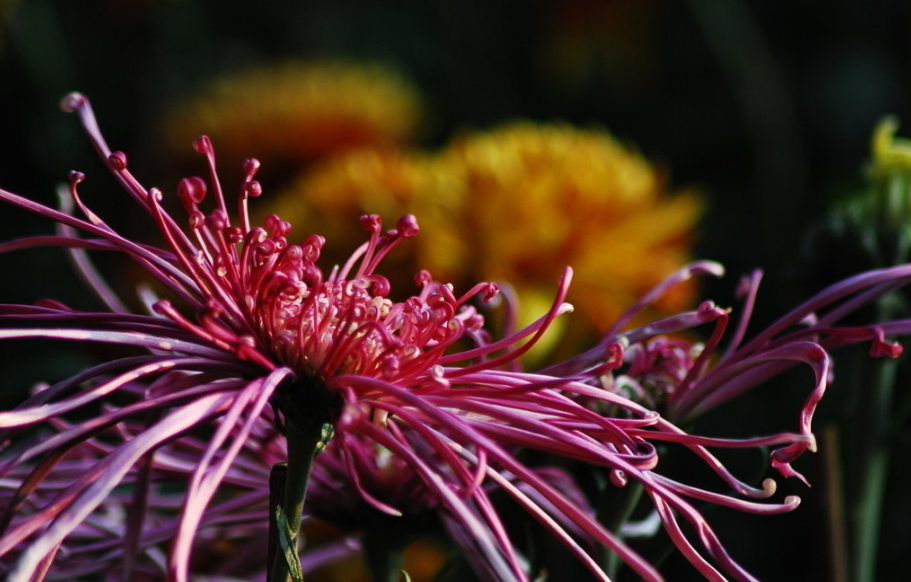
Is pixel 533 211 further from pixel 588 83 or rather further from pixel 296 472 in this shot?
pixel 588 83

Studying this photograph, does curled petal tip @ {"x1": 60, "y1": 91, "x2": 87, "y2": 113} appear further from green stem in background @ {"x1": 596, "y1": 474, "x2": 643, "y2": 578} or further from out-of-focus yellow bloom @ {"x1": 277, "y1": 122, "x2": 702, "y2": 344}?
out-of-focus yellow bloom @ {"x1": 277, "y1": 122, "x2": 702, "y2": 344}

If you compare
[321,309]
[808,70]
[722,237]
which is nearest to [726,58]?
[722,237]

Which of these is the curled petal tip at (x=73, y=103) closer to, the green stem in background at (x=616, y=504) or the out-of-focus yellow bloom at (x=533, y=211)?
the green stem in background at (x=616, y=504)

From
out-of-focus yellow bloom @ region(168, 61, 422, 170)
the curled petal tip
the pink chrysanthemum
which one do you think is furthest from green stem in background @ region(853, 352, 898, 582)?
out-of-focus yellow bloom @ region(168, 61, 422, 170)

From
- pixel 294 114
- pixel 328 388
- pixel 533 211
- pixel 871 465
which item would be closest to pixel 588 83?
pixel 294 114

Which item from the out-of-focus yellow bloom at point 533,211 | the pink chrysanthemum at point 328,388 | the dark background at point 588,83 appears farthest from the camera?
the dark background at point 588,83

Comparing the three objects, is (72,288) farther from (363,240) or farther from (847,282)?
(847,282)

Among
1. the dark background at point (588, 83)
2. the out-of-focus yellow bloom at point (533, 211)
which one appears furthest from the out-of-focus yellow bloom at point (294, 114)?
the out-of-focus yellow bloom at point (533, 211)
